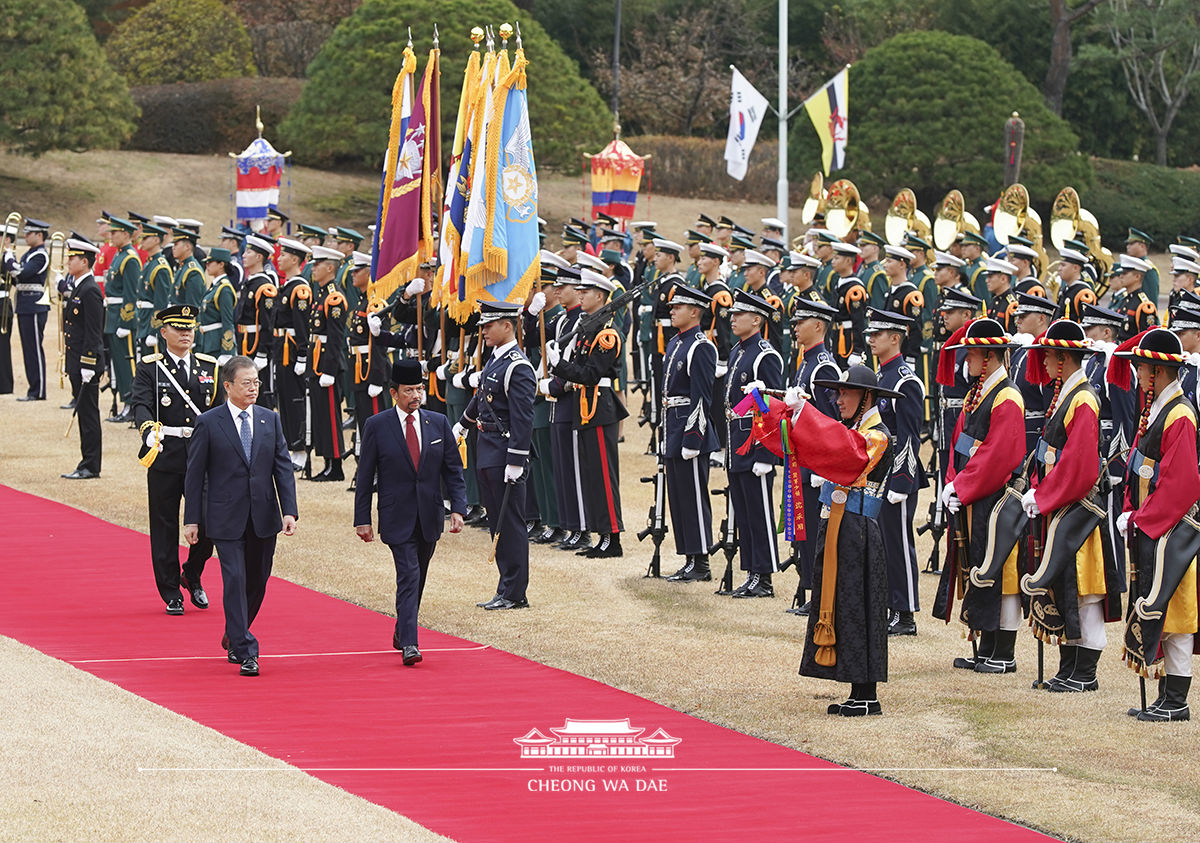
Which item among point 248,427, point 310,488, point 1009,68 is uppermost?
point 1009,68

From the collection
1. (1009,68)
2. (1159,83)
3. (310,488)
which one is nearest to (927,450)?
(310,488)

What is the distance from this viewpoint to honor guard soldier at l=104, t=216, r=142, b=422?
66.2 feet

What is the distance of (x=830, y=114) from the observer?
32.3m

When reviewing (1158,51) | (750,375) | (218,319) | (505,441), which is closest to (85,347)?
(218,319)

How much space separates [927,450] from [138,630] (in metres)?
10.6

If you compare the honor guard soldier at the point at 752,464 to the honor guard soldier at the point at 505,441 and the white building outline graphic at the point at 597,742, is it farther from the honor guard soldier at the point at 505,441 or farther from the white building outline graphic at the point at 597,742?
the white building outline graphic at the point at 597,742

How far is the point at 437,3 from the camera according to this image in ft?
130

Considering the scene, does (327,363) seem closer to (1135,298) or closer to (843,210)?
(1135,298)

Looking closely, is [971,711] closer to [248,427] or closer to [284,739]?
[284,739]

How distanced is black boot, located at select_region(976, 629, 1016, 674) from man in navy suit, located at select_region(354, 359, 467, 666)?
3.08 m

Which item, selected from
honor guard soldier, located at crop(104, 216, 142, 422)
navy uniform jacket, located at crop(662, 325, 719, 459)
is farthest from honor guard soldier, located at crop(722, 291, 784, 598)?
honor guard soldier, located at crop(104, 216, 142, 422)

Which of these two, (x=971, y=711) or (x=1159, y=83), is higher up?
(x=1159, y=83)

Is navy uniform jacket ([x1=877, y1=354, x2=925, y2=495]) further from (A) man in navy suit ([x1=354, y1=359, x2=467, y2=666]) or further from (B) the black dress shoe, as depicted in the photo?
(B) the black dress shoe

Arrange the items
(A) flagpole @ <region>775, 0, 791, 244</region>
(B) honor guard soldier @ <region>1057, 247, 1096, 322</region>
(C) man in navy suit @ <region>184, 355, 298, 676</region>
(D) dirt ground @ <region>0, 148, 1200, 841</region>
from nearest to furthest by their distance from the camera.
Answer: (D) dirt ground @ <region>0, 148, 1200, 841</region>, (C) man in navy suit @ <region>184, 355, 298, 676</region>, (B) honor guard soldier @ <region>1057, 247, 1096, 322</region>, (A) flagpole @ <region>775, 0, 791, 244</region>
